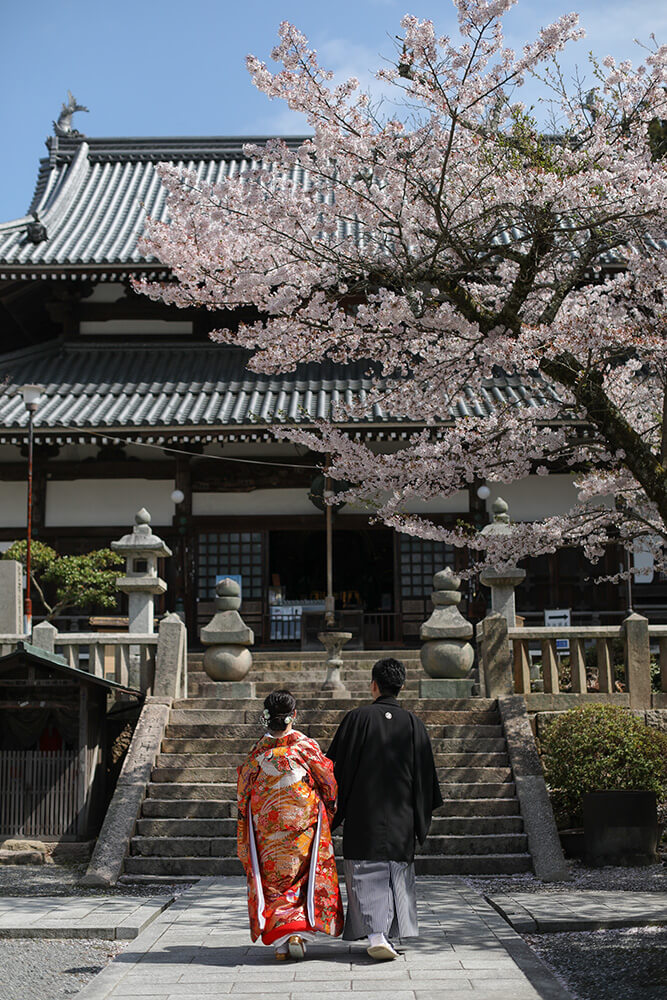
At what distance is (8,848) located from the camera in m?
9.88

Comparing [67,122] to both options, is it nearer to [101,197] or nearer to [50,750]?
[101,197]

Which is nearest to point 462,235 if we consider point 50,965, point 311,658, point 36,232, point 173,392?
point 50,965

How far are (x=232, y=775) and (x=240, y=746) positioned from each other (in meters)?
0.45

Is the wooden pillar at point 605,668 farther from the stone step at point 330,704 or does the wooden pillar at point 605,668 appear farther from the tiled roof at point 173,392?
the tiled roof at point 173,392

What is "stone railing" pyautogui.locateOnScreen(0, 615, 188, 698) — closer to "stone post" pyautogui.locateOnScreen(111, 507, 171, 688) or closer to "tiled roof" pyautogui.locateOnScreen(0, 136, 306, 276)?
"stone post" pyautogui.locateOnScreen(111, 507, 171, 688)

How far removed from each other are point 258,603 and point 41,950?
11.2 m

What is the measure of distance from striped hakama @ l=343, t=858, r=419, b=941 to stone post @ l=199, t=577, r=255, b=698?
18.5ft

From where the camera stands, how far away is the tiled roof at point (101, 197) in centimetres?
1866

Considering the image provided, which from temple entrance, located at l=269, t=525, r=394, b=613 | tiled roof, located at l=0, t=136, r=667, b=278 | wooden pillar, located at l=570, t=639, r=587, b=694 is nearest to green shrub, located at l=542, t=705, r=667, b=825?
wooden pillar, located at l=570, t=639, r=587, b=694

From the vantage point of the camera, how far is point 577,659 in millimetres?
11453

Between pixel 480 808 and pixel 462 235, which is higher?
pixel 462 235

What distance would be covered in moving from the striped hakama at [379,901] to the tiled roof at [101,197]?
13.8m

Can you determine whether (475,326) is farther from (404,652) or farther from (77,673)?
(404,652)

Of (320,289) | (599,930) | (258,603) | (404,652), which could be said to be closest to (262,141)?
(258,603)
